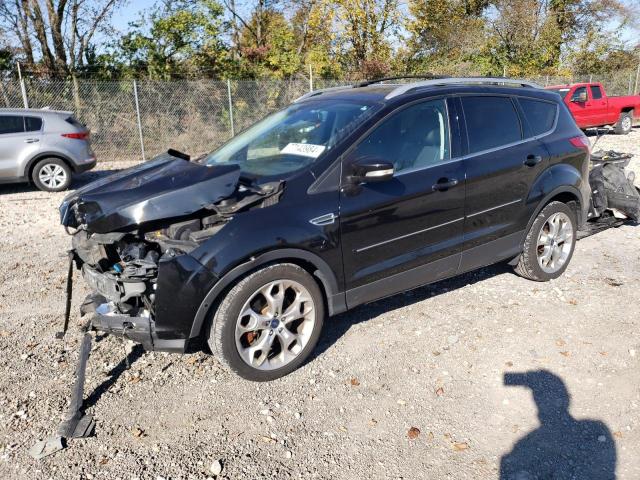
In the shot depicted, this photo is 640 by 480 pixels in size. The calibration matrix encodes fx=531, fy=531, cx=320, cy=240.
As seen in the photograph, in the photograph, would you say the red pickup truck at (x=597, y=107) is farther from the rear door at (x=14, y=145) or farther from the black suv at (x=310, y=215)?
the rear door at (x=14, y=145)

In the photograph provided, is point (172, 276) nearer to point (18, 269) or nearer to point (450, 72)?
point (18, 269)

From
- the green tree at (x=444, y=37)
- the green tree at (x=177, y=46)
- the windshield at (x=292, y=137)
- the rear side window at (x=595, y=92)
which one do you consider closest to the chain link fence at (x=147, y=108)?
the green tree at (x=177, y=46)

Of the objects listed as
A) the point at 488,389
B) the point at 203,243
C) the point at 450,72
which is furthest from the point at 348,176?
the point at 450,72

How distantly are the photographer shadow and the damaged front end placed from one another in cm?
197

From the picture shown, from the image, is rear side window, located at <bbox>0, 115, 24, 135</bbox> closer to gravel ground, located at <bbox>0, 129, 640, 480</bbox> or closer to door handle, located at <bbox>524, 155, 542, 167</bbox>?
gravel ground, located at <bbox>0, 129, 640, 480</bbox>

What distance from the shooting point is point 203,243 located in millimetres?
3143

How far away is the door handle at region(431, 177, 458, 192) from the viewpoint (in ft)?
13.0

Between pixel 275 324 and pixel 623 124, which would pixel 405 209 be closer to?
pixel 275 324

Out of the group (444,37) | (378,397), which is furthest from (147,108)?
(444,37)

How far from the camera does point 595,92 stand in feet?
57.2

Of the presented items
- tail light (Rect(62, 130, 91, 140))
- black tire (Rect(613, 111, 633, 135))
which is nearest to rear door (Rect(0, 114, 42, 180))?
tail light (Rect(62, 130, 91, 140))

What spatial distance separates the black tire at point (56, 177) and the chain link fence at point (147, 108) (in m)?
3.93

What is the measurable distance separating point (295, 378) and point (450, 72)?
76.7 ft

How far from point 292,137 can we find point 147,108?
11.4m
